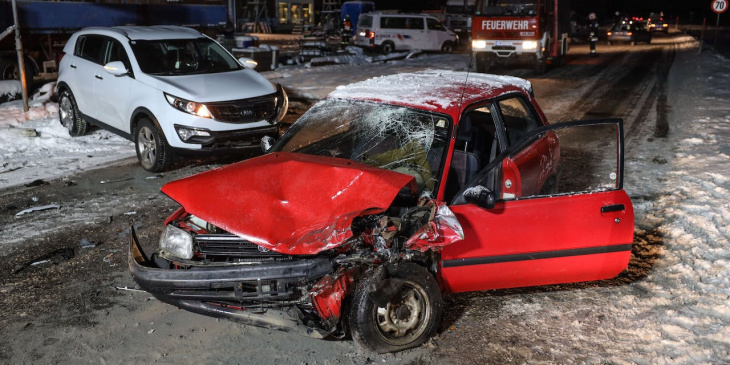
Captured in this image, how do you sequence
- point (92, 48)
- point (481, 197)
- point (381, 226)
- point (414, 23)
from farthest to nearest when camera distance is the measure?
point (414, 23)
point (92, 48)
point (481, 197)
point (381, 226)

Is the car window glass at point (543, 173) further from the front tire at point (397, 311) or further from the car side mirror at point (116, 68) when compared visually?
the car side mirror at point (116, 68)

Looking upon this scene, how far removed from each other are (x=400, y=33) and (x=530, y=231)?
24.7m

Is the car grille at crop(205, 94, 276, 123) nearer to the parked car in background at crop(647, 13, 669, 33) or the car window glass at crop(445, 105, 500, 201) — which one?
the car window glass at crop(445, 105, 500, 201)

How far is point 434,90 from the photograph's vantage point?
5160 mm

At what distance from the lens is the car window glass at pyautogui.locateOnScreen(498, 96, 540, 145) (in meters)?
5.34

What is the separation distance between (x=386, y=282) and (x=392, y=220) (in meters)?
0.39

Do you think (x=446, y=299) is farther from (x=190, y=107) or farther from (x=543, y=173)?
(x=190, y=107)

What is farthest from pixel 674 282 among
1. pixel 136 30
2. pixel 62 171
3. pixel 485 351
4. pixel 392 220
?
pixel 136 30

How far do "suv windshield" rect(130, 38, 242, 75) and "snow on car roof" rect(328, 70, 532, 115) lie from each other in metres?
4.36

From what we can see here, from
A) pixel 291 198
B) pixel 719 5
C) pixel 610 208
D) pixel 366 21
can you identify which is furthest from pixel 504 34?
pixel 291 198

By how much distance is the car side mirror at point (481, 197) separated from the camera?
4.01 m

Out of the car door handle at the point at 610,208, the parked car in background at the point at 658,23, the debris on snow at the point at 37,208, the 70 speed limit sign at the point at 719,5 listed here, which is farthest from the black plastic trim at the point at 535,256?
the parked car in background at the point at 658,23

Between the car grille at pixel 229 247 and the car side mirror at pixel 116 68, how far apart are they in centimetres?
543

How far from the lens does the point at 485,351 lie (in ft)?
13.6
